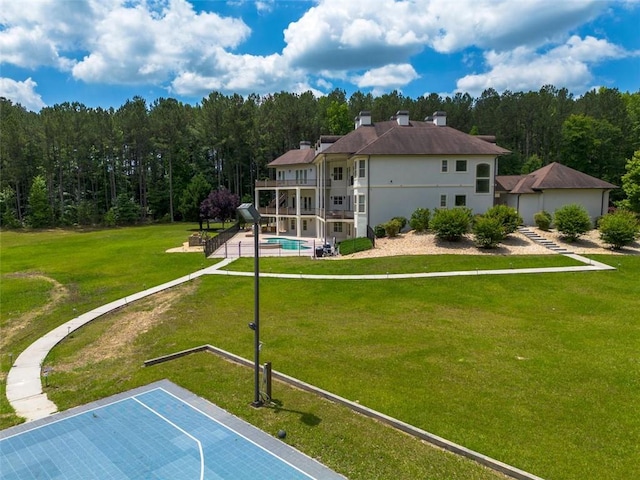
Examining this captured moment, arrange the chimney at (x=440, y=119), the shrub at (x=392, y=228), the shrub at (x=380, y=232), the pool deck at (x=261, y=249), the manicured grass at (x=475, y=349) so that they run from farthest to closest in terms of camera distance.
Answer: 1. the chimney at (x=440, y=119)
2. the shrub at (x=380, y=232)
3. the shrub at (x=392, y=228)
4. the pool deck at (x=261, y=249)
5. the manicured grass at (x=475, y=349)

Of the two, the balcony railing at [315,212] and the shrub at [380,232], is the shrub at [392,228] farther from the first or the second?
the balcony railing at [315,212]

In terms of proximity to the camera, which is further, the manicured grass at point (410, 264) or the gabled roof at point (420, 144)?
the gabled roof at point (420, 144)

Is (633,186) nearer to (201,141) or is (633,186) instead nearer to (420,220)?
(420,220)

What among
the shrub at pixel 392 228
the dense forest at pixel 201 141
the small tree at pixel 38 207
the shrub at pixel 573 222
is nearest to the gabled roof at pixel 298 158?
the dense forest at pixel 201 141

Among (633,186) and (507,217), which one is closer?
(507,217)

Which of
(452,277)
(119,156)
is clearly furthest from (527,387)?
(119,156)

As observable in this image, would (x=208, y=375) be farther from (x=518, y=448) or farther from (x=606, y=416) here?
(x=606, y=416)

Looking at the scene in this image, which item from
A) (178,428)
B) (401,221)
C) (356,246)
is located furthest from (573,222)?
(178,428)
